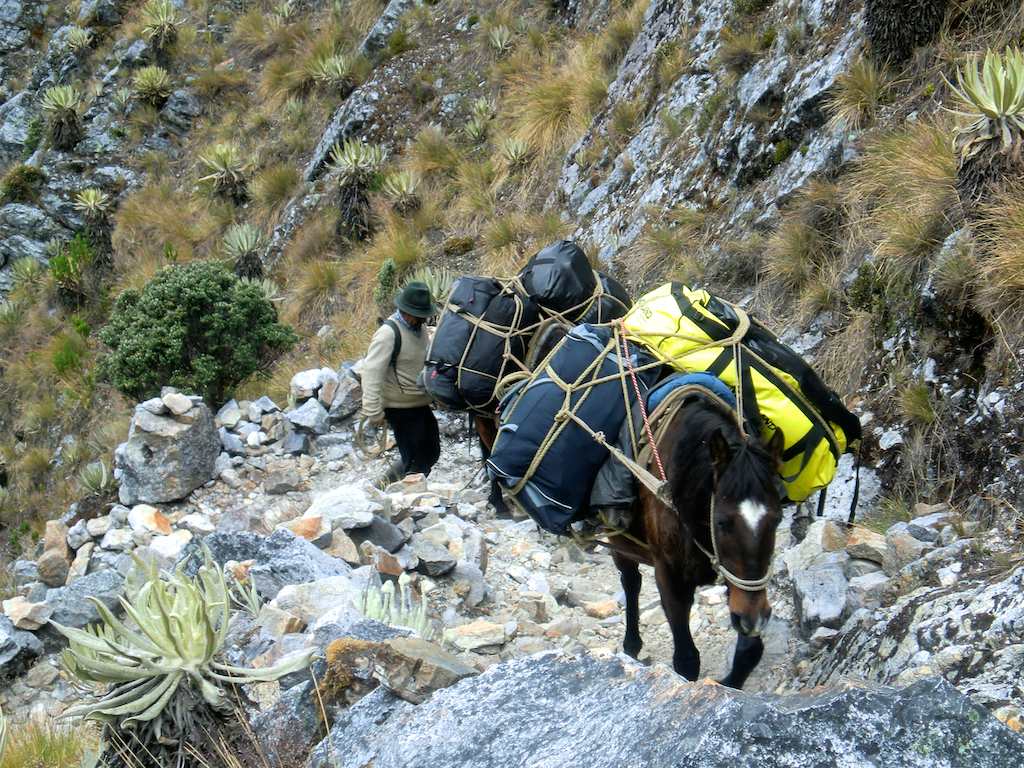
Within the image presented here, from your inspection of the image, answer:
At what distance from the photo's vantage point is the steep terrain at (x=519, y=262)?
484 centimetres

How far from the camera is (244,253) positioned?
1630 centimetres

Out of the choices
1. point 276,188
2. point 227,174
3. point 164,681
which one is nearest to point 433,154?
point 276,188

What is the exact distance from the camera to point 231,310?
11.9m

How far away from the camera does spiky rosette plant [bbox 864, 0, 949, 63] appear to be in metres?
8.33

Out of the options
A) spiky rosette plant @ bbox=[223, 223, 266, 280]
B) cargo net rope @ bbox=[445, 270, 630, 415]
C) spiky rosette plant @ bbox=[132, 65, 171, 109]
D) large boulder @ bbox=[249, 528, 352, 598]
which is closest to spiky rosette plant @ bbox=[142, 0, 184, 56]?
spiky rosette plant @ bbox=[132, 65, 171, 109]

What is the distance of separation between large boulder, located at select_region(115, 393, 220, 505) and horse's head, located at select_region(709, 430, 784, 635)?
6.66 metres

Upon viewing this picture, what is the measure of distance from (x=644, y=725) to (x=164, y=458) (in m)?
7.64

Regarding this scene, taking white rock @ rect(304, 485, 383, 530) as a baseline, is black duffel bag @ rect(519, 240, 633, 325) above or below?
above

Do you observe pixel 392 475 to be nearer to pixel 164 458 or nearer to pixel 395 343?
pixel 395 343

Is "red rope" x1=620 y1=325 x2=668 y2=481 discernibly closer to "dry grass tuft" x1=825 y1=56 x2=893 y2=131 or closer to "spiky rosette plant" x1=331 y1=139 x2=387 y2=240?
"dry grass tuft" x1=825 y1=56 x2=893 y2=131

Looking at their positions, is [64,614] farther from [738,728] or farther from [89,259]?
[89,259]

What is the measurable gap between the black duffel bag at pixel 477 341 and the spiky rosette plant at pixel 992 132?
10.3 feet

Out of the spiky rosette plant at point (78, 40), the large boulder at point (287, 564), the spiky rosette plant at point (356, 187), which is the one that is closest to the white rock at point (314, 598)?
the large boulder at point (287, 564)

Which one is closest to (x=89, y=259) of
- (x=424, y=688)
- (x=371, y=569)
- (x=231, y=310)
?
(x=231, y=310)
